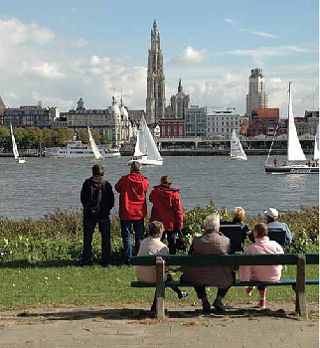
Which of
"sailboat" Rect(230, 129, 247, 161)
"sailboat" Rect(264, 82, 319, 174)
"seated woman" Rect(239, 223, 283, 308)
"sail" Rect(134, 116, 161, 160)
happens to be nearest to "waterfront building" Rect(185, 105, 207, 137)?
"sailboat" Rect(230, 129, 247, 161)

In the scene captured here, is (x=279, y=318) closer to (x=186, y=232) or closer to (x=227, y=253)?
(x=227, y=253)

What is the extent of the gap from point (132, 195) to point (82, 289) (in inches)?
73.2

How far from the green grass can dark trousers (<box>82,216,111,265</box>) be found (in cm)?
17

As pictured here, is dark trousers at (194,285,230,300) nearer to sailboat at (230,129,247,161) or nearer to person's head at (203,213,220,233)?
person's head at (203,213,220,233)

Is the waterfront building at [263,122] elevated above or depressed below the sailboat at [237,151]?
above

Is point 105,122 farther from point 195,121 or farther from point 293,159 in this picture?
point 293,159

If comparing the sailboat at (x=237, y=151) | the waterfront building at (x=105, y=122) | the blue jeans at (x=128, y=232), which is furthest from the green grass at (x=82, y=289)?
the waterfront building at (x=105, y=122)

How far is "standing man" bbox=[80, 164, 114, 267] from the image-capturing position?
942 centimetres

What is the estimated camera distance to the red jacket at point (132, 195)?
9547 millimetres

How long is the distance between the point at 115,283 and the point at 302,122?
184 metres

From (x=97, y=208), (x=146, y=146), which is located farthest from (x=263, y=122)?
(x=97, y=208)

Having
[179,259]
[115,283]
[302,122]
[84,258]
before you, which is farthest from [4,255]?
[302,122]

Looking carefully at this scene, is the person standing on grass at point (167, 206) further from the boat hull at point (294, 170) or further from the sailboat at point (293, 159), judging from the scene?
the boat hull at point (294, 170)

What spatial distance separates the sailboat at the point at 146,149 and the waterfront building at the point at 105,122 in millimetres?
107393
